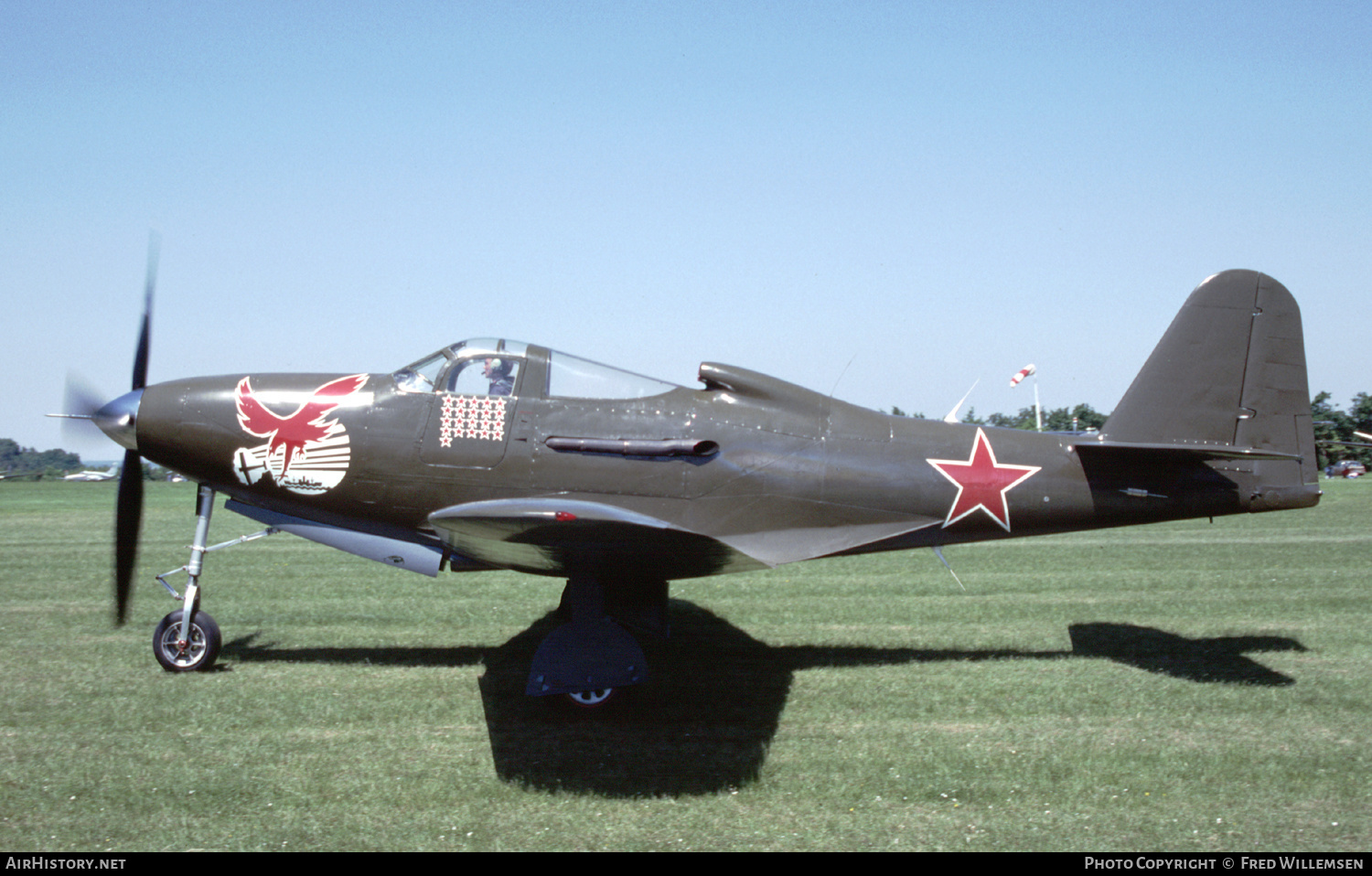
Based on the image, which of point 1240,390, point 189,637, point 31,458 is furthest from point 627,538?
point 31,458

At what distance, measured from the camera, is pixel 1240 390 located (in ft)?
26.0

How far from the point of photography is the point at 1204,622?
9.30 metres

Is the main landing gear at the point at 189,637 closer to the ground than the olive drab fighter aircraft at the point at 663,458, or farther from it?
closer to the ground

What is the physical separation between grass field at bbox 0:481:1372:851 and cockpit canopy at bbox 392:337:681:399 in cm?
227

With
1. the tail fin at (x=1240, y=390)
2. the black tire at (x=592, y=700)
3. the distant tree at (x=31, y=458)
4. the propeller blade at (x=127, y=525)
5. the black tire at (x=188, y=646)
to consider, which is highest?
the tail fin at (x=1240, y=390)

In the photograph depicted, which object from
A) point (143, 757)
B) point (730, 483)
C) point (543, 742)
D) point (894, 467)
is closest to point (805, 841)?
point (543, 742)

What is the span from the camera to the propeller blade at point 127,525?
7750mm

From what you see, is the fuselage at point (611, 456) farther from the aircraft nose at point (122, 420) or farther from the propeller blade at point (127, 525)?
the propeller blade at point (127, 525)

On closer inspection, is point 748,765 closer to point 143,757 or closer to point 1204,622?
point 143,757

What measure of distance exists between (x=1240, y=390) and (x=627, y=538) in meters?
5.55

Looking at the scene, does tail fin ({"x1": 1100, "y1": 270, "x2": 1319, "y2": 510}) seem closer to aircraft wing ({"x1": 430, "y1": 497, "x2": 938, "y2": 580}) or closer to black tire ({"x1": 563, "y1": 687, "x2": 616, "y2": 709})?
aircraft wing ({"x1": 430, "y1": 497, "x2": 938, "y2": 580})

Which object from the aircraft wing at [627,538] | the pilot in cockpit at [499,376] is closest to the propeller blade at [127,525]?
the pilot in cockpit at [499,376]

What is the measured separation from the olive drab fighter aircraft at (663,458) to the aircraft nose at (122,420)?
0.02 metres
